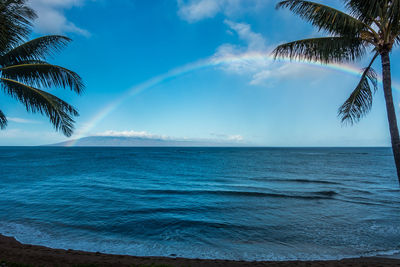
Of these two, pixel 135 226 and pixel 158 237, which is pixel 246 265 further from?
pixel 135 226

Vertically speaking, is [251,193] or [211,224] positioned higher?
[211,224]

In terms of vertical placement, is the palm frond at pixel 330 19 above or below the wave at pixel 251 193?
above

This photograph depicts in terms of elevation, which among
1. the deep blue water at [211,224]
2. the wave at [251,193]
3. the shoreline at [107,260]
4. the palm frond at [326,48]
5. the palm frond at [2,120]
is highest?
the palm frond at [326,48]

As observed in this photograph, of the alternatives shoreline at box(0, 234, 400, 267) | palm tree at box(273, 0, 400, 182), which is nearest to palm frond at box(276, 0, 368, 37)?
palm tree at box(273, 0, 400, 182)

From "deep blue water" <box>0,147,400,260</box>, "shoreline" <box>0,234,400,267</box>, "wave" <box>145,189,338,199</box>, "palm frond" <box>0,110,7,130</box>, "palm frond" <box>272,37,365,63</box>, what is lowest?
"wave" <box>145,189,338,199</box>

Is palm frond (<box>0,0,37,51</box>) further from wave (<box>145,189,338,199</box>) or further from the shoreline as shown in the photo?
wave (<box>145,189,338,199</box>)

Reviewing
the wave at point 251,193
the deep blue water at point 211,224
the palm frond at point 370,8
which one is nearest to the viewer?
the palm frond at point 370,8

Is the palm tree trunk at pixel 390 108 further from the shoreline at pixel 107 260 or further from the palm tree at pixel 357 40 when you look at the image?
the shoreline at pixel 107 260

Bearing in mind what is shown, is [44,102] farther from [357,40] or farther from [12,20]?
[357,40]

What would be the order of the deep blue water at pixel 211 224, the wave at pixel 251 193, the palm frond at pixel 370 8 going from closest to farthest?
the palm frond at pixel 370 8
the deep blue water at pixel 211 224
the wave at pixel 251 193

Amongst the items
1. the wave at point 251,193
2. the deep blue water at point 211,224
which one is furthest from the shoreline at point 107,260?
the wave at point 251,193

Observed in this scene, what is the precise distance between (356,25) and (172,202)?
43.7ft

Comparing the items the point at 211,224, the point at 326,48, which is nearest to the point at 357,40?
the point at 326,48

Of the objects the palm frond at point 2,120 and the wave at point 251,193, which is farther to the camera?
Result: the wave at point 251,193
